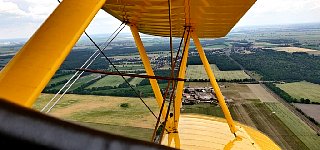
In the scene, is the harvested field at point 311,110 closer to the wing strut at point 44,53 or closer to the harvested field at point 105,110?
the harvested field at point 105,110

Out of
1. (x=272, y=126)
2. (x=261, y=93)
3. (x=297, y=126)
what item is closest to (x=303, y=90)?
(x=261, y=93)

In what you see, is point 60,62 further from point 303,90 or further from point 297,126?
point 303,90

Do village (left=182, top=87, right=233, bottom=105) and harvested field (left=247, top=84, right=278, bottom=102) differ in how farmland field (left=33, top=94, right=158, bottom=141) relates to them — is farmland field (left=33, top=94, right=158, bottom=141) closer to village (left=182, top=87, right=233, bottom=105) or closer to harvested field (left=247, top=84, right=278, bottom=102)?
village (left=182, top=87, right=233, bottom=105)

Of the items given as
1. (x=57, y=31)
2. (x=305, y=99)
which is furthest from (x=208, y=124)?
(x=305, y=99)

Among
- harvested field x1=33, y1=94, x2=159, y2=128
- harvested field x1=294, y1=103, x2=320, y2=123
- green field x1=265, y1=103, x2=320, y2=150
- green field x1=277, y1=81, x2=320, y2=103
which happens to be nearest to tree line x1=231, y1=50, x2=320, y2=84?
green field x1=277, y1=81, x2=320, y2=103

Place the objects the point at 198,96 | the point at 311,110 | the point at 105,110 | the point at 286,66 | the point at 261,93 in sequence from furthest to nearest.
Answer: the point at 286,66
the point at 261,93
the point at 198,96
the point at 311,110
the point at 105,110

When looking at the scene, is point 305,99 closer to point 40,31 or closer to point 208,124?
point 208,124
